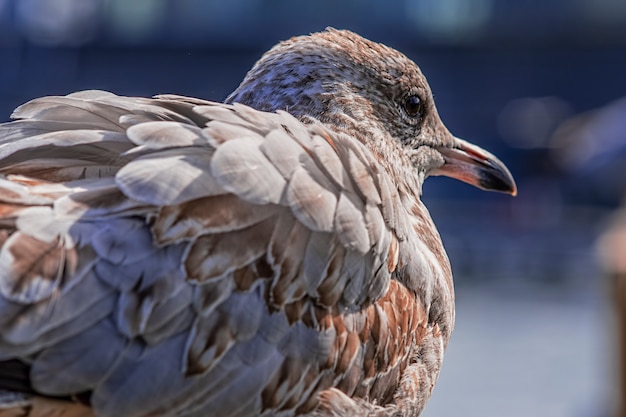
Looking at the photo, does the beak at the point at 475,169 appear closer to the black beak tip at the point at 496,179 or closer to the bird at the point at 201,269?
the black beak tip at the point at 496,179

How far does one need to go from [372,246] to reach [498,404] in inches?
226

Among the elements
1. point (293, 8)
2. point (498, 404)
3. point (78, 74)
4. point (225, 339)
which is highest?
point (293, 8)

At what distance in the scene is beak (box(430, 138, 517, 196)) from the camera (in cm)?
495

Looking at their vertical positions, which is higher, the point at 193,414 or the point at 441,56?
the point at 441,56

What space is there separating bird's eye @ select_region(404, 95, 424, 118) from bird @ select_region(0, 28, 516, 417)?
1.91 ft

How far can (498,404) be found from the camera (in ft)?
29.8

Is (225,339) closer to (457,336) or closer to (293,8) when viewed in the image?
(457,336)

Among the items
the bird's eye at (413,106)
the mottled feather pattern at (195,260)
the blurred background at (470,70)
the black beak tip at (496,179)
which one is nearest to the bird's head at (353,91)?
the bird's eye at (413,106)

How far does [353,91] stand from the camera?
Answer: 14.5 feet

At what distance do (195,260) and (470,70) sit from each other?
19.8m

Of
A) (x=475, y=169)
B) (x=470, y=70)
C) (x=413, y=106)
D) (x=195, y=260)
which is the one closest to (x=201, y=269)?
(x=195, y=260)

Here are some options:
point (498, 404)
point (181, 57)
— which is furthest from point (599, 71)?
point (498, 404)

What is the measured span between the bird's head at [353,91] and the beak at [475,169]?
15cm

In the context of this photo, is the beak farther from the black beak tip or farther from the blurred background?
the blurred background
